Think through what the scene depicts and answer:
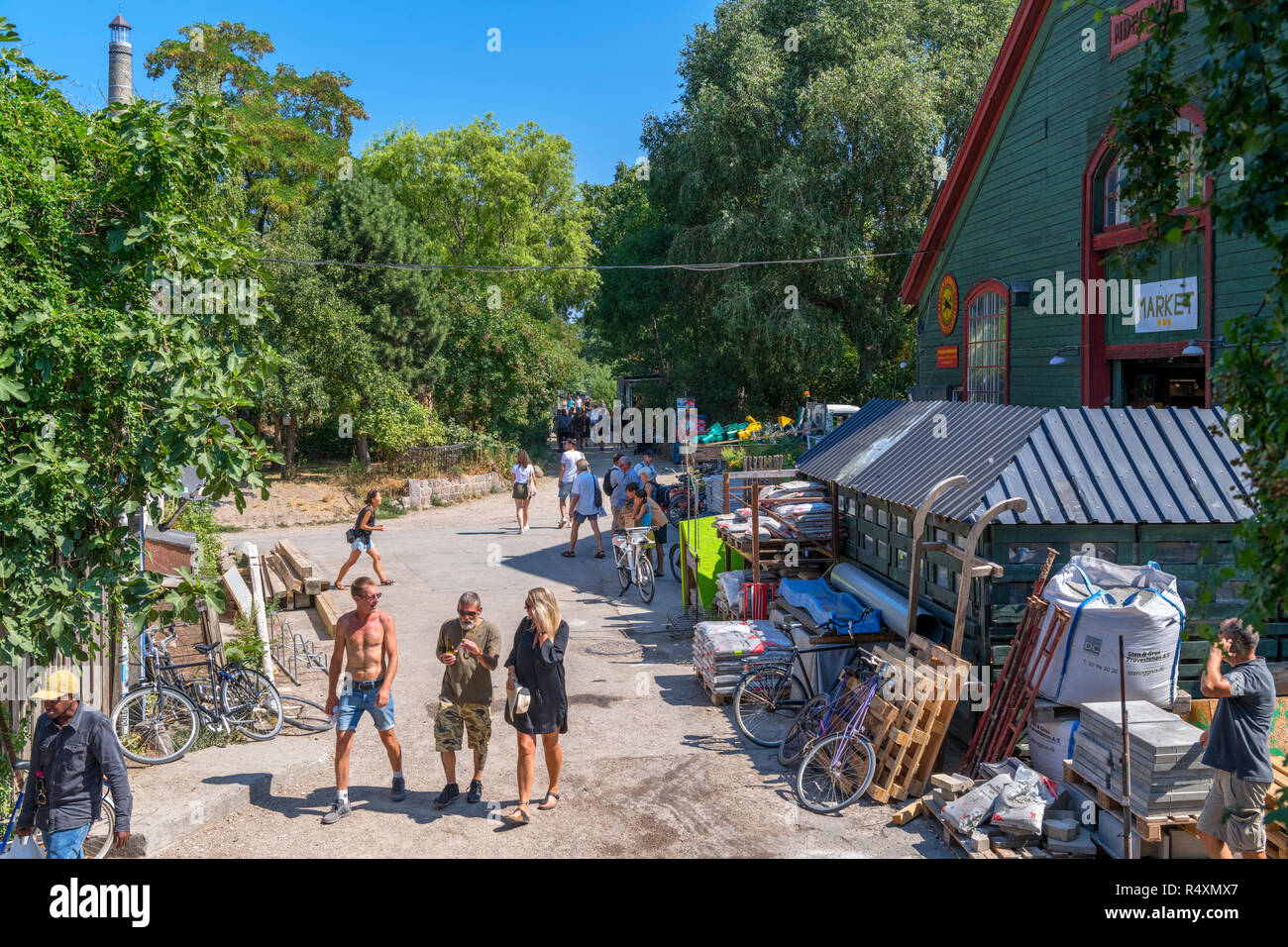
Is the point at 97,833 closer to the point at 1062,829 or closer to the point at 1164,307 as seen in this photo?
the point at 1062,829

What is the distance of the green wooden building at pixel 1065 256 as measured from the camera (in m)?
12.6

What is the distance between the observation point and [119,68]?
9.65 m

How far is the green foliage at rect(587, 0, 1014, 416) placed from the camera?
29391mm

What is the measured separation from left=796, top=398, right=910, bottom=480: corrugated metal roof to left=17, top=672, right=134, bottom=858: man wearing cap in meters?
8.67

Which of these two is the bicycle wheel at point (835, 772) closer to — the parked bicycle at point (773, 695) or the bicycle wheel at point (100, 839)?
the parked bicycle at point (773, 695)

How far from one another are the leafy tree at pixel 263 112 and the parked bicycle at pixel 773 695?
27.4m

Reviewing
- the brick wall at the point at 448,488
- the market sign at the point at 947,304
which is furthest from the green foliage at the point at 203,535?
the market sign at the point at 947,304

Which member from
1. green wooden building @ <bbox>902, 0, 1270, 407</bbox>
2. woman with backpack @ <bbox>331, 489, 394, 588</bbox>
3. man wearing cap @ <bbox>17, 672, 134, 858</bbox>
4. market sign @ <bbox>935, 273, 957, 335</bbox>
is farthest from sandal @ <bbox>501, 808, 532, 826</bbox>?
market sign @ <bbox>935, 273, 957, 335</bbox>

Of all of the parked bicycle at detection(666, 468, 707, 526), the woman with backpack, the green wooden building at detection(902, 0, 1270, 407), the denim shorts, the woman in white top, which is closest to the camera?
the denim shorts

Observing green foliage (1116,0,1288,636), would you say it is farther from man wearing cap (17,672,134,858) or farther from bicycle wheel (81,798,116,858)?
bicycle wheel (81,798,116,858)

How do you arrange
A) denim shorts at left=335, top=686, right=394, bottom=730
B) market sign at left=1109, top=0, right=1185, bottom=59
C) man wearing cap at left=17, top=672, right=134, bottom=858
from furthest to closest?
market sign at left=1109, top=0, right=1185, bottom=59 → denim shorts at left=335, top=686, right=394, bottom=730 → man wearing cap at left=17, top=672, right=134, bottom=858

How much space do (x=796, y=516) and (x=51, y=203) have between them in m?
8.69

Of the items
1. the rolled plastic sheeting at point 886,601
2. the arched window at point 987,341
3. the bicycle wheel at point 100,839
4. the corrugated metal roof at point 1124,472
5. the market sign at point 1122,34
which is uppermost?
the market sign at point 1122,34

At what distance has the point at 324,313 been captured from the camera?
27031 mm
